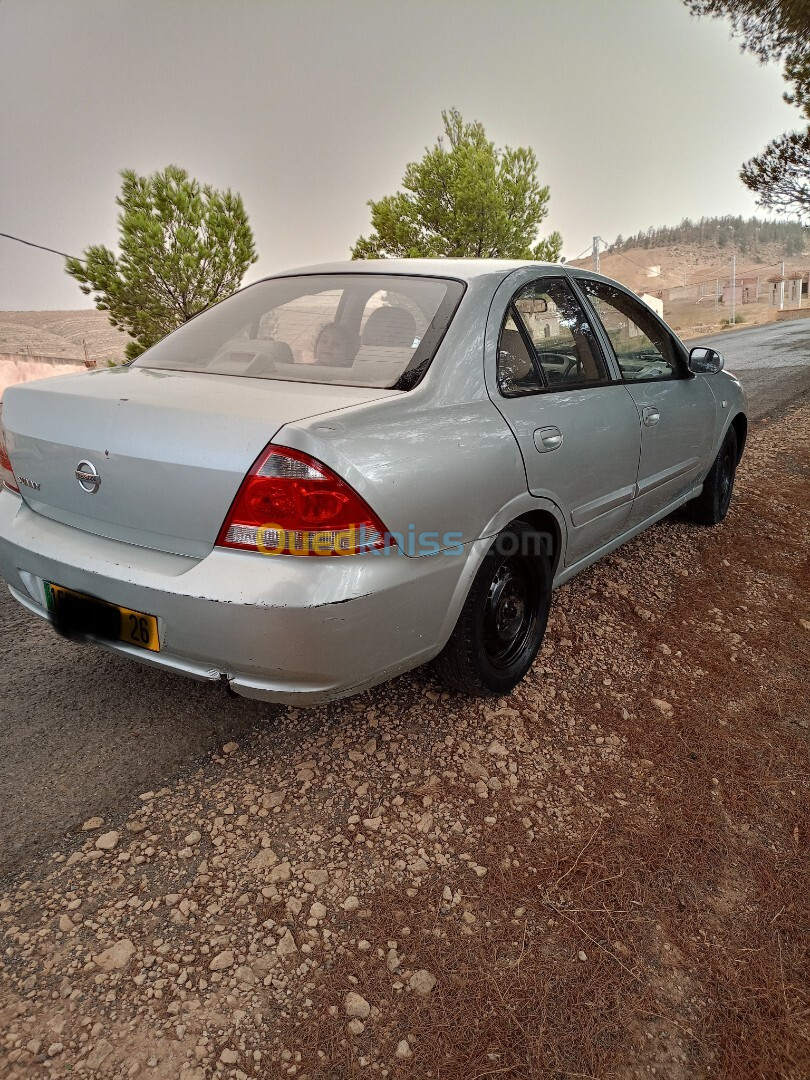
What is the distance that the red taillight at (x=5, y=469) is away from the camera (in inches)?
95.0

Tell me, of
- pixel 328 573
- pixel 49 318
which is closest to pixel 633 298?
pixel 328 573

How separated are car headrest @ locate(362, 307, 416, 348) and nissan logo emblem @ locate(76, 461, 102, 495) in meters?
0.97

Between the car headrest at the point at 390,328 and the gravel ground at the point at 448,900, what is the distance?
4.30 feet

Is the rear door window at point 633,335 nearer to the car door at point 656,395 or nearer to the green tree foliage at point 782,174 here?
the car door at point 656,395

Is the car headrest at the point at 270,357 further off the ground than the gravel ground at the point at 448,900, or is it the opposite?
the car headrest at the point at 270,357

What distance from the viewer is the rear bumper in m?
1.83

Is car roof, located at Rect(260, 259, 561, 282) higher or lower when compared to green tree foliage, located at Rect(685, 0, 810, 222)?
lower

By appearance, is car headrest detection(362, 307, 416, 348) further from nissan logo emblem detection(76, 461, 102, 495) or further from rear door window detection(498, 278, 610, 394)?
nissan logo emblem detection(76, 461, 102, 495)

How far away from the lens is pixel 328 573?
1837mm

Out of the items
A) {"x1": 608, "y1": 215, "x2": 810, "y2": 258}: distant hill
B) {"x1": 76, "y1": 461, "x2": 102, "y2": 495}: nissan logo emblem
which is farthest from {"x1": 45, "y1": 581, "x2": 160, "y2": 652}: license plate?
{"x1": 608, "y1": 215, "x2": 810, "y2": 258}: distant hill

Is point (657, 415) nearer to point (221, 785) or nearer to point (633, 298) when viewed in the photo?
point (633, 298)

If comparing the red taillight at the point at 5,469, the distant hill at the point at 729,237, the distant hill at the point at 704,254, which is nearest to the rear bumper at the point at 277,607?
the red taillight at the point at 5,469

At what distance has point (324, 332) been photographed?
2555 mm

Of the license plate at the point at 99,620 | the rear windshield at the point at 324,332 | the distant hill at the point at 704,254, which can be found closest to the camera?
the license plate at the point at 99,620
